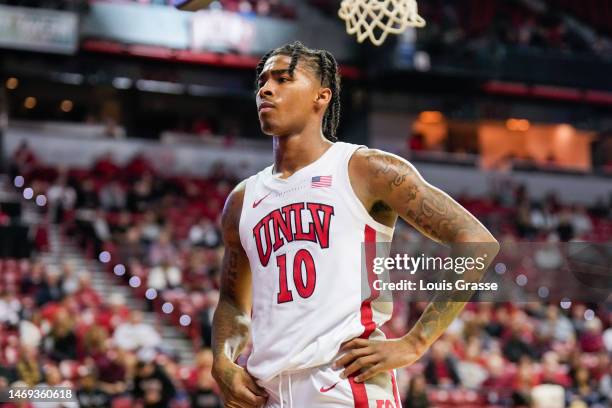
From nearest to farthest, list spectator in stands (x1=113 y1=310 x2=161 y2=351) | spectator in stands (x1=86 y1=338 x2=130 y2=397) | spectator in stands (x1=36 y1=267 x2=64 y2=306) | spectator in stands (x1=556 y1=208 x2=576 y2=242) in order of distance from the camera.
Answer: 1. spectator in stands (x1=86 y1=338 x2=130 y2=397)
2. spectator in stands (x1=113 y1=310 x2=161 y2=351)
3. spectator in stands (x1=36 y1=267 x2=64 y2=306)
4. spectator in stands (x1=556 y1=208 x2=576 y2=242)

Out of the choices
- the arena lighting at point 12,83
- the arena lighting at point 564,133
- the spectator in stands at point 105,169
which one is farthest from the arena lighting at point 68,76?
the arena lighting at point 564,133

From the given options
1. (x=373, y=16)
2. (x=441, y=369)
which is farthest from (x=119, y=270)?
(x=373, y=16)

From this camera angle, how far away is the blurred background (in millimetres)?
11867

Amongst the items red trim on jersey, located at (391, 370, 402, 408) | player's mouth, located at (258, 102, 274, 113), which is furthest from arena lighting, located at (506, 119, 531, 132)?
red trim on jersey, located at (391, 370, 402, 408)

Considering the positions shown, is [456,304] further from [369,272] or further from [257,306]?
[257,306]

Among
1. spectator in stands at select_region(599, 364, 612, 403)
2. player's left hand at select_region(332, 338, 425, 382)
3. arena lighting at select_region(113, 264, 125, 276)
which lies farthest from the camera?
arena lighting at select_region(113, 264, 125, 276)

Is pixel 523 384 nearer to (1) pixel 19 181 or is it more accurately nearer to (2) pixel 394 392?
(2) pixel 394 392

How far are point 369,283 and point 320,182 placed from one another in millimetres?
410

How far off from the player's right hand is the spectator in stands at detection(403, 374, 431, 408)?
753 cm

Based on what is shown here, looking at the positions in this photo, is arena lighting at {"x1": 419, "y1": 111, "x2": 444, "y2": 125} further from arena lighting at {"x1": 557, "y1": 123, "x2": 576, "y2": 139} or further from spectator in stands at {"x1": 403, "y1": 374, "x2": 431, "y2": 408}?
spectator in stands at {"x1": 403, "y1": 374, "x2": 431, "y2": 408}

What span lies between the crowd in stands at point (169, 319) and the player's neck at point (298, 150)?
6308 millimetres

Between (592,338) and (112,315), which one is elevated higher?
(112,315)

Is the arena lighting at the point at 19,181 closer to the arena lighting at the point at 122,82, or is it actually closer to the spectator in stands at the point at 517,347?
the arena lighting at the point at 122,82

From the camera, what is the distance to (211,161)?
873 inches
